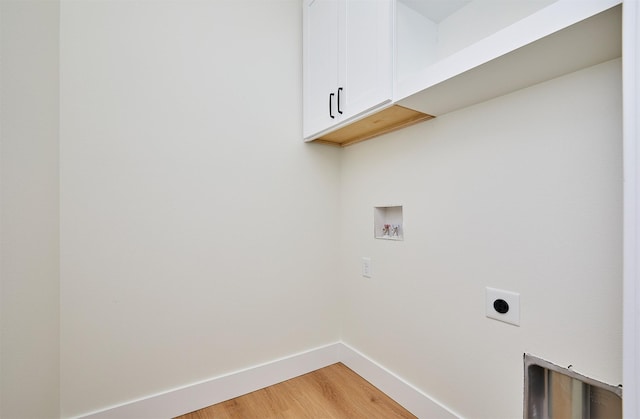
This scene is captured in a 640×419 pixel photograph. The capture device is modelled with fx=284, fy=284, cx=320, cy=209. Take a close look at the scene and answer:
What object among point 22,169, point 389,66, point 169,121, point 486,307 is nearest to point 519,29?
point 389,66

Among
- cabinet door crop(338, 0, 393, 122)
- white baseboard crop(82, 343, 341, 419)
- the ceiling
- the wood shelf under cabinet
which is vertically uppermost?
the ceiling

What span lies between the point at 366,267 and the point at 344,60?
1.19 m

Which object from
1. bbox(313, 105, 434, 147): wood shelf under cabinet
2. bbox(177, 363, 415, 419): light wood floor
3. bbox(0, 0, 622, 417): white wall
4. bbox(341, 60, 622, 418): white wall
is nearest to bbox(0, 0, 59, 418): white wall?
bbox(0, 0, 622, 417): white wall

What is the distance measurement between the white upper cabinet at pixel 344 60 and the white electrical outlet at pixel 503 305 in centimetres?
92

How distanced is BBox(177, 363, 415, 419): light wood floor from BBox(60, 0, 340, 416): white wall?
0.18 meters

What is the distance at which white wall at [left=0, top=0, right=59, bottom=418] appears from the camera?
0.95m

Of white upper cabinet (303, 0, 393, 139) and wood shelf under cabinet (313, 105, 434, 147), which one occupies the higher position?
white upper cabinet (303, 0, 393, 139)

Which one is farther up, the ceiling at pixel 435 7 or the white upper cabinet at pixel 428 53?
the ceiling at pixel 435 7

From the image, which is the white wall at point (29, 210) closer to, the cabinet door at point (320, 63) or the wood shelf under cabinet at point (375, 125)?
the cabinet door at point (320, 63)

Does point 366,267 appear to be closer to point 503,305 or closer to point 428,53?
point 503,305

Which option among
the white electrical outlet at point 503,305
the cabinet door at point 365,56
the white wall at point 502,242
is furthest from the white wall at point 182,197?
the white electrical outlet at point 503,305

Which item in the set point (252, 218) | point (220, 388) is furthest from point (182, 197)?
point (220, 388)

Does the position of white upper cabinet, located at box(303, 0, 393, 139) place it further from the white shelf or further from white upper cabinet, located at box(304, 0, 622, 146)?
the white shelf

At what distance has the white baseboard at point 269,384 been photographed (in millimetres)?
1362
